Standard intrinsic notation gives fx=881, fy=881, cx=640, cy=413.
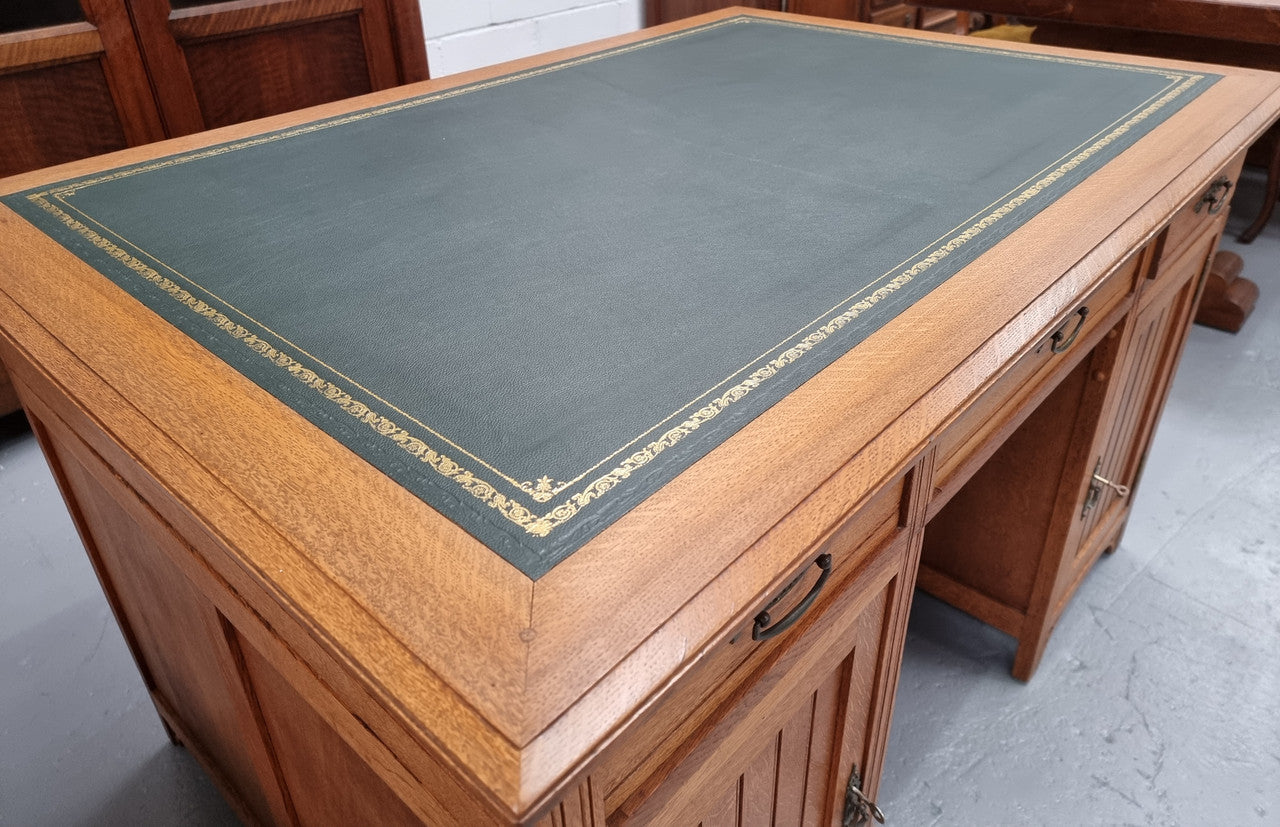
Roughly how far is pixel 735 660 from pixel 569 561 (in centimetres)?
19

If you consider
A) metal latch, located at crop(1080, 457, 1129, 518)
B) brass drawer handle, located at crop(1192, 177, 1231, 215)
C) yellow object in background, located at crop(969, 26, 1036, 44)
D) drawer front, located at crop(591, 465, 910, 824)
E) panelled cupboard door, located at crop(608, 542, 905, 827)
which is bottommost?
metal latch, located at crop(1080, 457, 1129, 518)

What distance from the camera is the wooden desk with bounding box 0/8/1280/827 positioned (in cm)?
46

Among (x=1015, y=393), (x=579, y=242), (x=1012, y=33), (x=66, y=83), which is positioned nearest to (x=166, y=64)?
(x=66, y=83)

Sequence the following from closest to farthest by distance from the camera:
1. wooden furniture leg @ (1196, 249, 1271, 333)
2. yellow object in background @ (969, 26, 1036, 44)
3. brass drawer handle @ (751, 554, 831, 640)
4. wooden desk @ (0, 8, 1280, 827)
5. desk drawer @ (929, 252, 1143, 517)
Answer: wooden desk @ (0, 8, 1280, 827) → brass drawer handle @ (751, 554, 831, 640) → desk drawer @ (929, 252, 1143, 517) → wooden furniture leg @ (1196, 249, 1271, 333) → yellow object in background @ (969, 26, 1036, 44)

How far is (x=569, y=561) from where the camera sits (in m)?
0.51

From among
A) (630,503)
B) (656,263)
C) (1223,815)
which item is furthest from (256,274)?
(1223,815)

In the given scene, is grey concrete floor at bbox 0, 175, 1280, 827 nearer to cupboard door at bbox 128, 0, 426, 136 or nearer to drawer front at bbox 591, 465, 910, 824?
drawer front at bbox 591, 465, 910, 824

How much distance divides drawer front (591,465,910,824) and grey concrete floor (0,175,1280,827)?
73cm

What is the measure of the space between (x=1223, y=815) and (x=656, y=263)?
1166 mm

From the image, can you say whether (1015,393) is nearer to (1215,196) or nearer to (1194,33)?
(1215,196)

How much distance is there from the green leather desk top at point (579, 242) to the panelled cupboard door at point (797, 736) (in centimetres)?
21

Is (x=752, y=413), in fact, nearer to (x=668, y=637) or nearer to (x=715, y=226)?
(x=668, y=637)

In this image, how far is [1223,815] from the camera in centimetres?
125

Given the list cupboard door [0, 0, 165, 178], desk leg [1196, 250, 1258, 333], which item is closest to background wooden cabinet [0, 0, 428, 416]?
cupboard door [0, 0, 165, 178]
